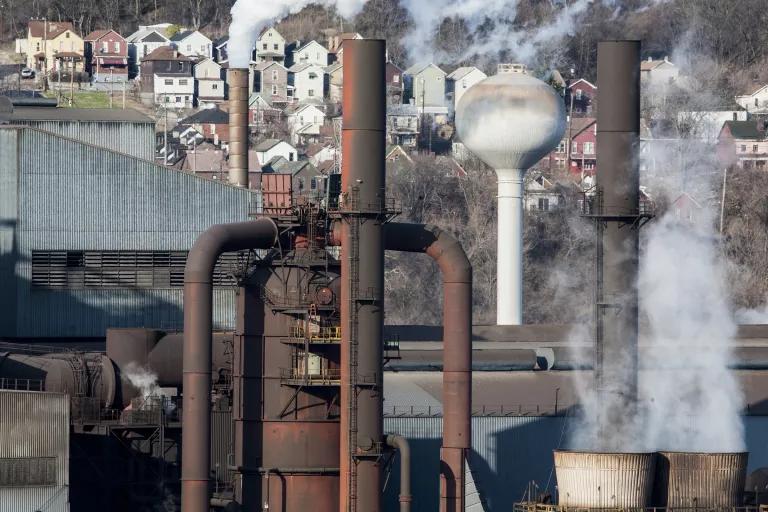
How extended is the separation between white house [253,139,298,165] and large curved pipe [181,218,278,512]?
9833 centimetres

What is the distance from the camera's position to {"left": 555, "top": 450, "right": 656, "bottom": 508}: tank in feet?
167

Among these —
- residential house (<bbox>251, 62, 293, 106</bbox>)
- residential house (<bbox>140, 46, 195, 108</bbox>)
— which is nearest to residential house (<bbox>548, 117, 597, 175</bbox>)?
residential house (<bbox>251, 62, 293, 106</bbox>)

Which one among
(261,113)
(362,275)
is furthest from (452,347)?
(261,113)

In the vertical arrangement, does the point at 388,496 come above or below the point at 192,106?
below

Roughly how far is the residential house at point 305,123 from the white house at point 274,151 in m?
8.52

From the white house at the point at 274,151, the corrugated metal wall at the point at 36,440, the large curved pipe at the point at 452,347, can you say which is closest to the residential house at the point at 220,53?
the white house at the point at 274,151

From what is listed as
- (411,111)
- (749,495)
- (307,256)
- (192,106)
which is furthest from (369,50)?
(192,106)

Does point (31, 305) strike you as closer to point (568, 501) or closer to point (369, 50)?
point (369, 50)

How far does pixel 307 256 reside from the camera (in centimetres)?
5516

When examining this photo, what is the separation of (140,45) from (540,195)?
2552 inches

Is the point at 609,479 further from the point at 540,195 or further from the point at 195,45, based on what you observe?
the point at 195,45

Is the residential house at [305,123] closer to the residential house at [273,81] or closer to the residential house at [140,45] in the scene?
the residential house at [273,81]

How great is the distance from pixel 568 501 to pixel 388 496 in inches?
291

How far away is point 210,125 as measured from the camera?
16338 cm
